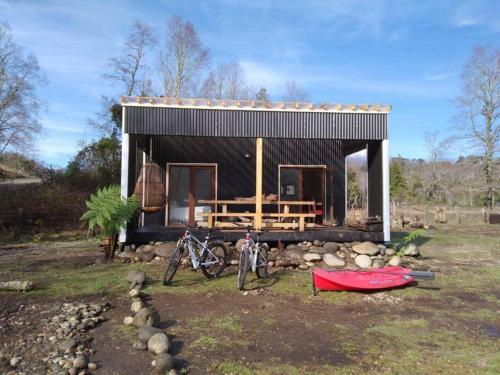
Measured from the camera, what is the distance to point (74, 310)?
209 inches

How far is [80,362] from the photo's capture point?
371 cm

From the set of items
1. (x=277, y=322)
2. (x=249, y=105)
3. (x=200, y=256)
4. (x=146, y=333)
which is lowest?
(x=277, y=322)

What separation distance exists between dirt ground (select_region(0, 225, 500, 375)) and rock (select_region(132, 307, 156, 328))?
15 centimetres

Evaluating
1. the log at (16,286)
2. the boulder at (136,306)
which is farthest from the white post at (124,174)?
the boulder at (136,306)

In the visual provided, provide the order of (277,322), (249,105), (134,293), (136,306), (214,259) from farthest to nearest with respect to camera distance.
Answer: (249,105)
(214,259)
(134,293)
(136,306)
(277,322)

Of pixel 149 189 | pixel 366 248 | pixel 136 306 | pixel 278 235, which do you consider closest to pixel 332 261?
pixel 366 248

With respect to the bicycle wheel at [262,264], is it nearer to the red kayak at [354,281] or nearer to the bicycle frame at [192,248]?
the bicycle frame at [192,248]

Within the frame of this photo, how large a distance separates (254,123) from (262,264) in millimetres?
4165

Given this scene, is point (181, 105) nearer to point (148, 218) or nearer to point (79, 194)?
point (148, 218)

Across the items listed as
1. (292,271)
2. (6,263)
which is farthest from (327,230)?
(6,263)

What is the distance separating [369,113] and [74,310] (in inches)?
333

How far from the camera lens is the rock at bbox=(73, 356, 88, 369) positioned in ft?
12.1

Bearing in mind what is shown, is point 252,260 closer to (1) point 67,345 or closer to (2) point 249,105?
(1) point 67,345

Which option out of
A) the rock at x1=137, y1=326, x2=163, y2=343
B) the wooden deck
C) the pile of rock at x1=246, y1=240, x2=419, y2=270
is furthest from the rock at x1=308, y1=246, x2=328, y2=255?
the rock at x1=137, y1=326, x2=163, y2=343
